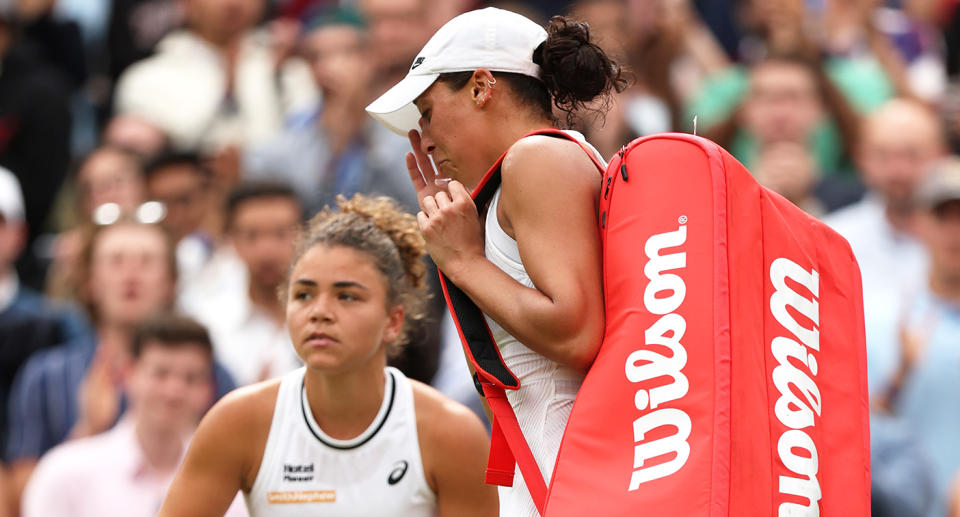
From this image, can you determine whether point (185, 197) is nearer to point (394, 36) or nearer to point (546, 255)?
point (394, 36)

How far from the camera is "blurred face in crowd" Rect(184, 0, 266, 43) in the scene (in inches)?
374

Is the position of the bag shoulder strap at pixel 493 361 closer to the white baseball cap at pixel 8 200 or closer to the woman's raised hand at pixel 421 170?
the woman's raised hand at pixel 421 170

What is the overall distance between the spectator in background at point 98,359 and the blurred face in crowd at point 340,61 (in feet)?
5.16

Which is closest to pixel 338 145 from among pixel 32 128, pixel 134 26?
pixel 32 128

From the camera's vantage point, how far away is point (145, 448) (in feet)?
20.8

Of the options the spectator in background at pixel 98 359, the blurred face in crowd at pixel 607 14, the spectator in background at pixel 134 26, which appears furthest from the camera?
the spectator in background at pixel 134 26

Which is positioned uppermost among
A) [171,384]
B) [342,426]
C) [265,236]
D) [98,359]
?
[265,236]

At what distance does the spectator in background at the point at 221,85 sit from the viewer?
9367 mm

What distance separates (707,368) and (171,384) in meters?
3.47

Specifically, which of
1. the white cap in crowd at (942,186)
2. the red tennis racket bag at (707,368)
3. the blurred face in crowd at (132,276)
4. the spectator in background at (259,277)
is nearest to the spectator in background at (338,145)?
the spectator in background at (259,277)

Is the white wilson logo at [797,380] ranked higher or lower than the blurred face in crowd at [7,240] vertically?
lower

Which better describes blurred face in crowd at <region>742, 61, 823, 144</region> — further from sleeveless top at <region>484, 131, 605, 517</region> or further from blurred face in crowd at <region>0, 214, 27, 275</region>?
sleeveless top at <region>484, 131, 605, 517</region>

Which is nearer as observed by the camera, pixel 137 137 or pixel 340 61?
pixel 340 61

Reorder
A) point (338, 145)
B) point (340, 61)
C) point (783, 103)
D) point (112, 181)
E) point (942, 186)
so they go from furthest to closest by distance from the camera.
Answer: point (340, 61) → point (112, 181) → point (338, 145) → point (783, 103) → point (942, 186)
